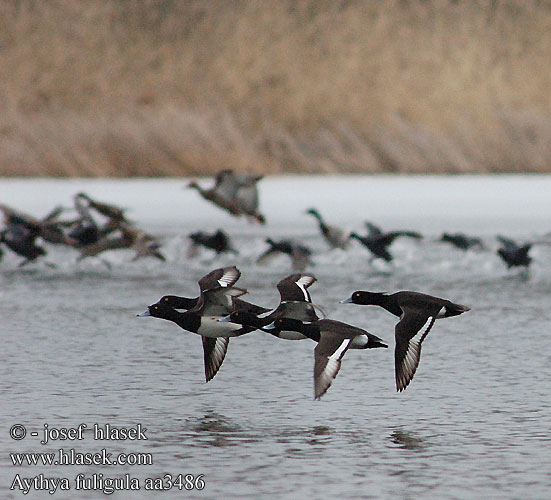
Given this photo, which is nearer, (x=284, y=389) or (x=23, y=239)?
(x=284, y=389)

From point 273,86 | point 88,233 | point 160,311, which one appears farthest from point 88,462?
point 273,86

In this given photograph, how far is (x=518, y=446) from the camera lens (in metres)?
6.73

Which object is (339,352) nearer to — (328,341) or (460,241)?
(328,341)

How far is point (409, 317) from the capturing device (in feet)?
27.4

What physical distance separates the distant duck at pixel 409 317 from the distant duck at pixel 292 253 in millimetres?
5213

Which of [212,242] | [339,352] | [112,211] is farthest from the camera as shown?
[112,211]

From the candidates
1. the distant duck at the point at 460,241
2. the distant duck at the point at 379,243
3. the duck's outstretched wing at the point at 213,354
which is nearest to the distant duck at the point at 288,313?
the duck's outstretched wing at the point at 213,354

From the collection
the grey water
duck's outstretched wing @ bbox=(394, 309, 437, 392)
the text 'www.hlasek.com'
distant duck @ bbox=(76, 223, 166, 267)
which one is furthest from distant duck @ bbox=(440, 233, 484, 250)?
the text 'www.hlasek.com'

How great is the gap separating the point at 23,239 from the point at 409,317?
6979mm

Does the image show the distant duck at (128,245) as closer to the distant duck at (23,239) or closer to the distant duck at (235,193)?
the distant duck at (23,239)

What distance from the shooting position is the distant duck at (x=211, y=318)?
8.37m

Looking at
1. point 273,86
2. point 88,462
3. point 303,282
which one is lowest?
point 88,462

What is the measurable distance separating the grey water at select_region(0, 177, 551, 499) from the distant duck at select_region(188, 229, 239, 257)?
0.42 feet

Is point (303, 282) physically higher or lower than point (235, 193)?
lower
